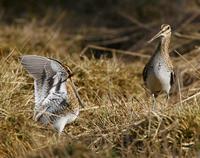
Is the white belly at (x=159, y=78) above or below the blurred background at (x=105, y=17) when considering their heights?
above

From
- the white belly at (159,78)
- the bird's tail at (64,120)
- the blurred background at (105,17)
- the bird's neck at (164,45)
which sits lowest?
the blurred background at (105,17)

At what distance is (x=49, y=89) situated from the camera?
6.49m

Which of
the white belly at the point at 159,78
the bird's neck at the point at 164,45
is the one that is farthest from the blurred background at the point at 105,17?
the white belly at the point at 159,78

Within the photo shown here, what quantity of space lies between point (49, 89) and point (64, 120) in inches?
11.6

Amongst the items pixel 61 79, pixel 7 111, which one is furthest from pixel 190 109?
pixel 7 111

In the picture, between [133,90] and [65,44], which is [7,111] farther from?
[65,44]

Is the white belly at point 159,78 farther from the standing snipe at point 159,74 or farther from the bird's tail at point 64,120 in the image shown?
the bird's tail at point 64,120

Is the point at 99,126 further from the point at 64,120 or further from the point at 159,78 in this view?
the point at 159,78

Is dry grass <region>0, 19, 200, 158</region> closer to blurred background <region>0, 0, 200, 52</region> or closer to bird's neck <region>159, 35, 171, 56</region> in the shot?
bird's neck <region>159, 35, 171, 56</region>

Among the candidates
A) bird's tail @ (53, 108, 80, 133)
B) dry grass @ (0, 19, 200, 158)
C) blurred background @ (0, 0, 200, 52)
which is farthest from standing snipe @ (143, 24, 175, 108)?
blurred background @ (0, 0, 200, 52)

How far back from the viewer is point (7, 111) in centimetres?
649

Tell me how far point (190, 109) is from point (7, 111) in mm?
1492

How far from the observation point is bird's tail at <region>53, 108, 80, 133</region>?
634cm

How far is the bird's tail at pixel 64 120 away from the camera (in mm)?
6340
